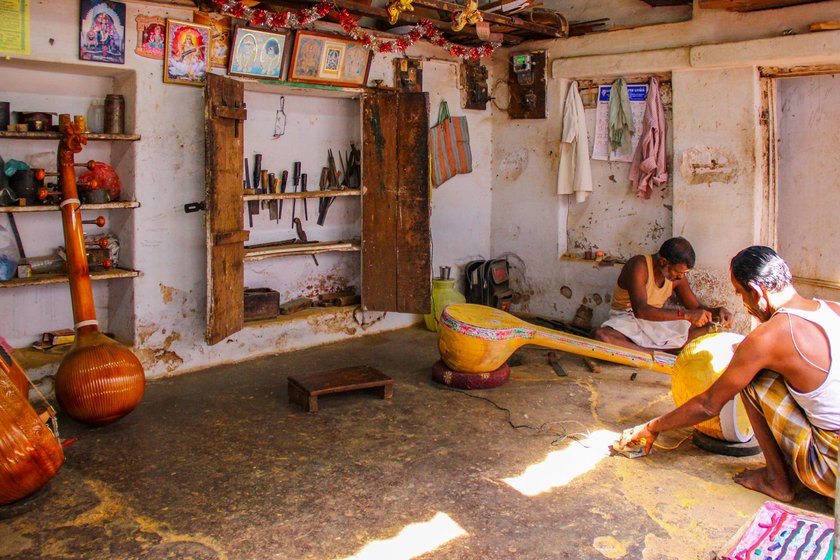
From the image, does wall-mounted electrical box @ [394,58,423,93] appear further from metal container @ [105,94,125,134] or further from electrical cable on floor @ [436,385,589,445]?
electrical cable on floor @ [436,385,589,445]

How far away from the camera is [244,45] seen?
5.86 m

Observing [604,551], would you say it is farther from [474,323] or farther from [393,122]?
[393,122]

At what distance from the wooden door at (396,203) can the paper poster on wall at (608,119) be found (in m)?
1.87

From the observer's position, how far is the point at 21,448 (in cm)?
365

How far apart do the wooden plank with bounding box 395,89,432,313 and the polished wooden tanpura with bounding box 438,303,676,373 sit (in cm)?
111

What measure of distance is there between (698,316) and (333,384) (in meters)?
3.05

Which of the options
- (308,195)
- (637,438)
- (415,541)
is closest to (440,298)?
(308,195)

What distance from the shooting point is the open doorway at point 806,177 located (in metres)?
6.40

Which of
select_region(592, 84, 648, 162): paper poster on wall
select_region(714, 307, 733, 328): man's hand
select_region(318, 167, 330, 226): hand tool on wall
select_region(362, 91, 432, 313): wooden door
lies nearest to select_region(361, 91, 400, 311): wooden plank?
select_region(362, 91, 432, 313): wooden door

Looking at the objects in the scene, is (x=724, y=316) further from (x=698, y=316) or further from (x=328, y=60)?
(x=328, y=60)

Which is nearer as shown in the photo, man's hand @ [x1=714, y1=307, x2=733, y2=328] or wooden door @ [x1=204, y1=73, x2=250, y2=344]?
wooden door @ [x1=204, y1=73, x2=250, y2=344]

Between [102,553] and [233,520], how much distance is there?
0.60m

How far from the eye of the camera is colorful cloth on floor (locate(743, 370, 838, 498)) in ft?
11.5

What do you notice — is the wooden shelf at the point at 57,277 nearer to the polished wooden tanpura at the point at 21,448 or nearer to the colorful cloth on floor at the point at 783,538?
the polished wooden tanpura at the point at 21,448
